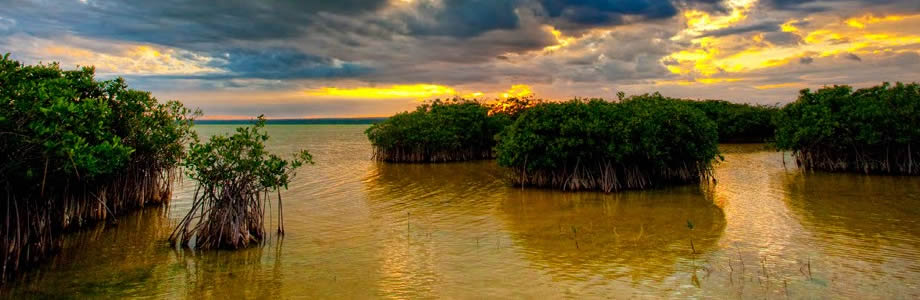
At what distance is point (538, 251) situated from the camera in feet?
36.4

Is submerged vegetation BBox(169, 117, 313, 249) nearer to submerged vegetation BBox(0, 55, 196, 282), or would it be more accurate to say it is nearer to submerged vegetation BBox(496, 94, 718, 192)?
submerged vegetation BBox(0, 55, 196, 282)

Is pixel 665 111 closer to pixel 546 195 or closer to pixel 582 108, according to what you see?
pixel 582 108

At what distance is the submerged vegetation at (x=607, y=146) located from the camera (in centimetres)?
1881

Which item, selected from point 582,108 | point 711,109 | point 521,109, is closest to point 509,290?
point 582,108

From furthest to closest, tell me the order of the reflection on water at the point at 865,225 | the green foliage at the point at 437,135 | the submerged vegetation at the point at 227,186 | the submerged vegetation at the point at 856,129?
the green foliage at the point at 437,135, the submerged vegetation at the point at 856,129, the submerged vegetation at the point at 227,186, the reflection on water at the point at 865,225

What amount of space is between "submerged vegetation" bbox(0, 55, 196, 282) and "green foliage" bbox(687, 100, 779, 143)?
1649 inches

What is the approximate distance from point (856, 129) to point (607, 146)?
11380 millimetres

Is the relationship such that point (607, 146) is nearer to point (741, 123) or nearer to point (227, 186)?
point (227, 186)

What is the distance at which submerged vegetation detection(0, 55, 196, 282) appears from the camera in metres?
8.70

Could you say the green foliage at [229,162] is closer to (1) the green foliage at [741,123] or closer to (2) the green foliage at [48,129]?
(2) the green foliage at [48,129]

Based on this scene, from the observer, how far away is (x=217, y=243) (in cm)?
1116

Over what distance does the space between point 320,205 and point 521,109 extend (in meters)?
23.9

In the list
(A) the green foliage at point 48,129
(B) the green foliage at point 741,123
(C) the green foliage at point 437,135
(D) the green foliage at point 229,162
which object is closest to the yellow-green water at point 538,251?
(D) the green foliage at point 229,162

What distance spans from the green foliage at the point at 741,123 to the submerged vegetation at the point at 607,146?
91.0 ft
